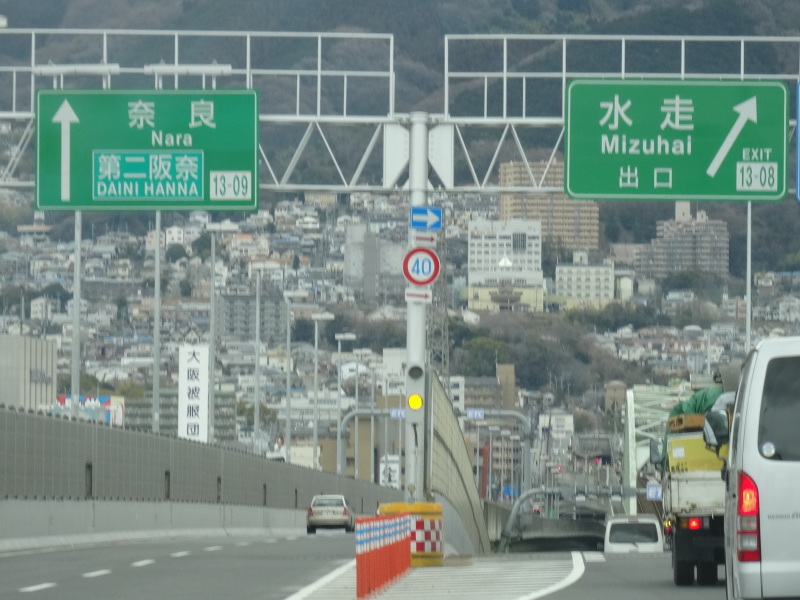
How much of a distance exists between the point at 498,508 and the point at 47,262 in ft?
322

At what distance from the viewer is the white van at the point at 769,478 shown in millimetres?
10742

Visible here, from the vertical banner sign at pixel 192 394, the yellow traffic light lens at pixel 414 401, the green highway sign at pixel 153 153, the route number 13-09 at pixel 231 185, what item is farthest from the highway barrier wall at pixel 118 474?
the vertical banner sign at pixel 192 394

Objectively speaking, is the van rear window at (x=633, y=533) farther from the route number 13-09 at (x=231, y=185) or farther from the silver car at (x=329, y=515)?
the route number 13-09 at (x=231, y=185)

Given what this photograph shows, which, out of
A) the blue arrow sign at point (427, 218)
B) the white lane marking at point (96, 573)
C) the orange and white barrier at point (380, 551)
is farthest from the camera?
the blue arrow sign at point (427, 218)

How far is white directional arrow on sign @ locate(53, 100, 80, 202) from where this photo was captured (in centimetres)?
3098

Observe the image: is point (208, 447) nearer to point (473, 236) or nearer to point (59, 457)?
point (59, 457)

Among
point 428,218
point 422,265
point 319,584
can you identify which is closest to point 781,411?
point 319,584

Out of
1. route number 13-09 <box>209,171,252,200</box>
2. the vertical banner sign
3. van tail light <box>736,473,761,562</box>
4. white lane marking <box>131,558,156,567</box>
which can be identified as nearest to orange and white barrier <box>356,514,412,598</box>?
white lane marking <box>131,558,156,567</box>

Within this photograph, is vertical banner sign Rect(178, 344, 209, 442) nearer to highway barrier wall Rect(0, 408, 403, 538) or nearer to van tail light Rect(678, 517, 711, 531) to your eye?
highway barrier wall Rect(0, 408, 403, 538)

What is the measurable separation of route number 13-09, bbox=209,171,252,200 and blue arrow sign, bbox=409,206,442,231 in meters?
5.94

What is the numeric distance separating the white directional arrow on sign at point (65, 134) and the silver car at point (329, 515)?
76.5 ft

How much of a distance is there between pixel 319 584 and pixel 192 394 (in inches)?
2862

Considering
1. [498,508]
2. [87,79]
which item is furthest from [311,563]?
[87,79]

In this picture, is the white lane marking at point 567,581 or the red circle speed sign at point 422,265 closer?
the white lane marking at point 567,581
